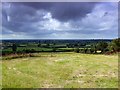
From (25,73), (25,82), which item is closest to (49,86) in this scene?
(25,82)

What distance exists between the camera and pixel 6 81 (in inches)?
561

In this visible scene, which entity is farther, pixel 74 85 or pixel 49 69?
pixel 49 69

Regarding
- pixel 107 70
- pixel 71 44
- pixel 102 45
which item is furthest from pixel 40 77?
pixel 102 45

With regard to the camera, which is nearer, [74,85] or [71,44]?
[74,85]

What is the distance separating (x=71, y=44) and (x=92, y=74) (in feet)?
86.3

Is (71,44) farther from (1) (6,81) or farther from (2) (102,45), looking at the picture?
(1) (6,81)

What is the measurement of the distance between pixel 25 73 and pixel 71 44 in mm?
26337

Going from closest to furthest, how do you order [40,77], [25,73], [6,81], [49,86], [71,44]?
[49,86] < [6,81] < [40,77] < [25,73] < [71,44]

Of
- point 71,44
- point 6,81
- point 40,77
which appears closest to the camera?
point 6,81

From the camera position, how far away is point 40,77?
1531 centimetres

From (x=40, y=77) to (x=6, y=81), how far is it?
2.28m

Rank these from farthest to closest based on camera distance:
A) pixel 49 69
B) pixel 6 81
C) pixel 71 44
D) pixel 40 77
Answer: pixel 71 44
pixel 49 69
pixel 40 77
pixel 6 81

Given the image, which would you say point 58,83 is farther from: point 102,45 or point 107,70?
point 102,45

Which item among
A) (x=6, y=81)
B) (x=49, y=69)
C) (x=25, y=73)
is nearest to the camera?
(x=6, y=81)
